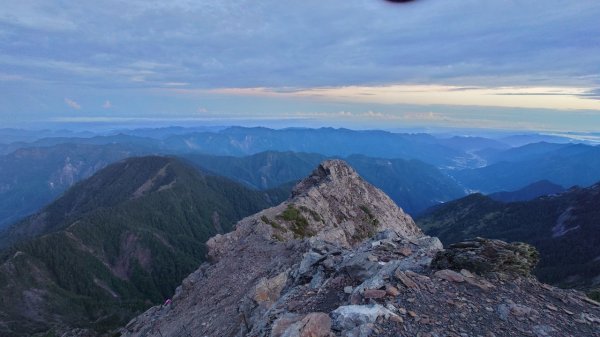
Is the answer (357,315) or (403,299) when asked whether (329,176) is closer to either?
(403,299)

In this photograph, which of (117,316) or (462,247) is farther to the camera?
(117,316)

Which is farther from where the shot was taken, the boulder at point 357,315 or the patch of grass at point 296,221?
the patch of grass at point 296,221

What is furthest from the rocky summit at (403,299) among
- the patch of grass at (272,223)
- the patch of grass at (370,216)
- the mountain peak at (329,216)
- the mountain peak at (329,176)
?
the mountain peak at (329,176)

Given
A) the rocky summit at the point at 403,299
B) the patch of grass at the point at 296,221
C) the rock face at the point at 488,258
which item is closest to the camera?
the rocky summit at the point at 403,299

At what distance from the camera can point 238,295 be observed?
3525cm

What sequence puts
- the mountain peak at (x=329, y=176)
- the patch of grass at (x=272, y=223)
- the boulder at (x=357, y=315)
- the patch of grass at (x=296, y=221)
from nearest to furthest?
the boulder at (x=357, y=315) → the patch of grass at (x=272, y=223) → the patch of grass at (x=296, y=221) → the mountain peak at (x=329, y=176)

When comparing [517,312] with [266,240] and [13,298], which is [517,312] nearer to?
[266,240]

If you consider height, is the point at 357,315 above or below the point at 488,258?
below

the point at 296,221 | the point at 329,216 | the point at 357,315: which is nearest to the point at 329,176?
the point at 329,216

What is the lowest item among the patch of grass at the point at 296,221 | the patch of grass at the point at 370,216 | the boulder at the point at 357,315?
the patch of grass at the point at 370,216

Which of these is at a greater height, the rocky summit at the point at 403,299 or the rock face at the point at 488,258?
the rock face at the point at 488,258

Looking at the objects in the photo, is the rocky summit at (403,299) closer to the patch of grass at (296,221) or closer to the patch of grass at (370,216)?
the patch of grass at (296,221)

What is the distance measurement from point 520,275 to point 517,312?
3.74m

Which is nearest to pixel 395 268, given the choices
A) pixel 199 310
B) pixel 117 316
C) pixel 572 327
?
pixel 572 327
